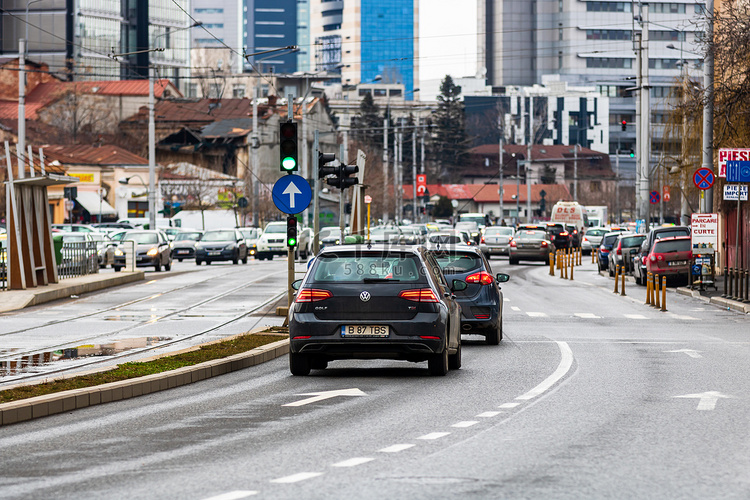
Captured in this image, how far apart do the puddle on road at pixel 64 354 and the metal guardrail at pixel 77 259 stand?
16.4 m

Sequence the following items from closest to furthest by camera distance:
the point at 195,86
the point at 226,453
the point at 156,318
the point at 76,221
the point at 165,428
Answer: the point at 226,453 → the point at 165,428 → the point at 156,318 → the point at 76,221 → the point at 195,86

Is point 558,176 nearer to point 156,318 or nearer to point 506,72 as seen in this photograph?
point 506,72

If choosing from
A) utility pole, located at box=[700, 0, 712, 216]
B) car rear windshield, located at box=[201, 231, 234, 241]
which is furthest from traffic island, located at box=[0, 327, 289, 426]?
car rear windshield, located at box=[201, 231, 234, 241]

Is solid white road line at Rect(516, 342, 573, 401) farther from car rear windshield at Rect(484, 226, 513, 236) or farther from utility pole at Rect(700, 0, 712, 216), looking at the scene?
car rear windshield at Rect(484, 226, 513, 236)

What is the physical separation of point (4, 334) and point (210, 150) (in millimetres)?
82902

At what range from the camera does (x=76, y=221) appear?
8856 cm

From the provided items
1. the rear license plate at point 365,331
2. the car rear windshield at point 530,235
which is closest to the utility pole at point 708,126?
the rear license plate at point 365,331

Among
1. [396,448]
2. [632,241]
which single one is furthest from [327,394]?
[632,241]

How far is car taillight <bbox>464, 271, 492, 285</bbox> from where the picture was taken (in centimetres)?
2033

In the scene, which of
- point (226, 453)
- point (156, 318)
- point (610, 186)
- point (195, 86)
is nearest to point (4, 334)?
point (156, 318)

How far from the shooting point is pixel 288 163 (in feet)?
67.4

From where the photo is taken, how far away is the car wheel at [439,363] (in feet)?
49.5

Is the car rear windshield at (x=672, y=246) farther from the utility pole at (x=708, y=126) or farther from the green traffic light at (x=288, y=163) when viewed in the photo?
the green traffic light at (x=288, y=163)

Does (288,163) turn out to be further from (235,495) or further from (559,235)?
(559,235)
